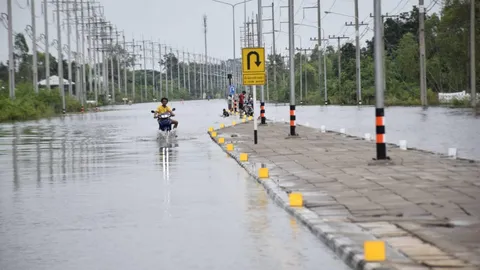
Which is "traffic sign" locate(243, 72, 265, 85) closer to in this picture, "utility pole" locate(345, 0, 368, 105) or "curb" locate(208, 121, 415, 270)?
"curb" locate(208, 121, 415, 270)

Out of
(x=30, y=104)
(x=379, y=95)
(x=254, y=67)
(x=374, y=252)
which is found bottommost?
(x=374, y=252)

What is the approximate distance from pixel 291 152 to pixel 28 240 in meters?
13.8

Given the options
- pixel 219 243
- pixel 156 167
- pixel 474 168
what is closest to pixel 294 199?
pixel 219 243

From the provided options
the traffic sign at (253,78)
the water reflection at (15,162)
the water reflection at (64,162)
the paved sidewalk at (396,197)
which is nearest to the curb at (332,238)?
the paved sidewalk at (396,197)

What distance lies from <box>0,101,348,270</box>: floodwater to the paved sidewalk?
22.0 inches

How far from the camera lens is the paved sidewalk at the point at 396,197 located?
934cm

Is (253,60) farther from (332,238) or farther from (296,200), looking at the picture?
(332,238)

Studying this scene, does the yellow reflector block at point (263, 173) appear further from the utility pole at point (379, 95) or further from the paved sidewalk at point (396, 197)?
the utility pole at point (379, 95)

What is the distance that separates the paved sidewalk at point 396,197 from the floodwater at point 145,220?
Result: 22.0 inches

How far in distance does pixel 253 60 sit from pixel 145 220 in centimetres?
1682

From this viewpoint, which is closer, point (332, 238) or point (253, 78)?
point (332, 238)

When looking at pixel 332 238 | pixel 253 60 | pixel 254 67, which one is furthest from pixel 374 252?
pixel 253 60

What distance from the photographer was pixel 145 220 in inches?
488

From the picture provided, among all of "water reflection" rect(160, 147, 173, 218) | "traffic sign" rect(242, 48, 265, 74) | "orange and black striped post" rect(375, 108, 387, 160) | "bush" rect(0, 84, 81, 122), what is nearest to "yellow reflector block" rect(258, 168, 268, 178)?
"water reflection" rect(160, 147, 173, 218)
